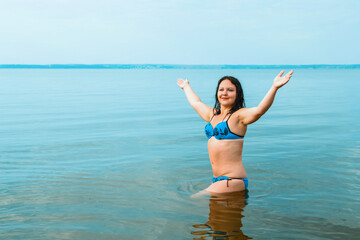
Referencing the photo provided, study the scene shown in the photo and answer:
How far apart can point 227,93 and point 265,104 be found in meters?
1.00

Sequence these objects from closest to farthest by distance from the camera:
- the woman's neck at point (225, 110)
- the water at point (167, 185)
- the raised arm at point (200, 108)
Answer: the water at point (167, 185)
the woman's neck at point (225, 110)
the raised arm at point (200, 108)

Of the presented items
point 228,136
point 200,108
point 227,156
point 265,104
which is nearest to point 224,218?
point 227,156

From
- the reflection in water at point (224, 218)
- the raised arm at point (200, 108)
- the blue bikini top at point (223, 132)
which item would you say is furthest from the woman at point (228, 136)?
the raised arm at point (200, 108)

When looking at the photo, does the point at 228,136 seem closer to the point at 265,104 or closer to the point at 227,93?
the point at 227,93

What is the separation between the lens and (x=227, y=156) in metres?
7.22

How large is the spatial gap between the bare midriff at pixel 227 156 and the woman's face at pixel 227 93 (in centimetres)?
65

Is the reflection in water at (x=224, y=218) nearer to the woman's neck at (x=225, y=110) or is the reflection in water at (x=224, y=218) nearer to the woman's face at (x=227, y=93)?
the woman's neck at (x=225, y=110)

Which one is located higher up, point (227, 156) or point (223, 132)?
point (223, 132)

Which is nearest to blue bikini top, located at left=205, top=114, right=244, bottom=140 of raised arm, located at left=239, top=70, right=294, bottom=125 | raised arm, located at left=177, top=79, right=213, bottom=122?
raised arm, located at left=239, top=70, right=294, bottom=125

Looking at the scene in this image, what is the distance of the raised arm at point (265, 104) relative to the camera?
250 inches

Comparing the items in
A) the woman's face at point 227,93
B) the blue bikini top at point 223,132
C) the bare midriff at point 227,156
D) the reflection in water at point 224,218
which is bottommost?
the reflection in water at point 224,218

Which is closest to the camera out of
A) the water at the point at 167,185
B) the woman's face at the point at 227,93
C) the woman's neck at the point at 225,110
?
the water at the point at 167,185

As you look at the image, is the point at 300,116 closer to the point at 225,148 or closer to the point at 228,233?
the point at 225,148

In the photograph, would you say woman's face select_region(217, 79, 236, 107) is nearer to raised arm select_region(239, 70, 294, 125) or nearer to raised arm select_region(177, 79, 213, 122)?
raised arm select_region(239, 70, 294, 125)
